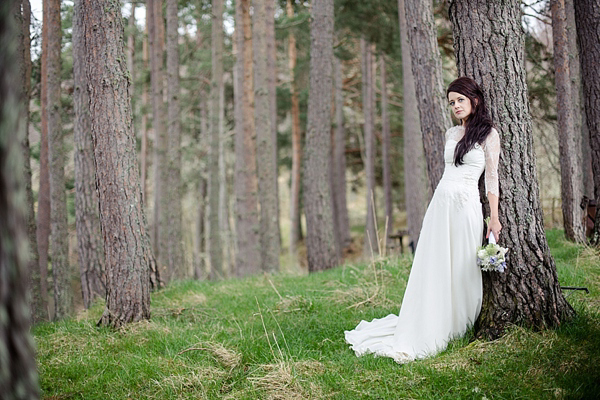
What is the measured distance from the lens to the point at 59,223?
9078 millimetres

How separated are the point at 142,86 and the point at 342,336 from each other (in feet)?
54.6

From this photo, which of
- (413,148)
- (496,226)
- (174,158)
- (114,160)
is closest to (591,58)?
(496,226)

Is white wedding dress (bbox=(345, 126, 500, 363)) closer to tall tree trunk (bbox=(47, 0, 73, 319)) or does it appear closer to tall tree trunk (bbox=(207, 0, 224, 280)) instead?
tall tree trunk (bbox=(47, 0, 73, 319))

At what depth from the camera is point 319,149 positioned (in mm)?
9891

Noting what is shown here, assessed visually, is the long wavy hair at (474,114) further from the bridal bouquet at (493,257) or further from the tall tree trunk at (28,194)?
the tall tree trunk at (28,194)

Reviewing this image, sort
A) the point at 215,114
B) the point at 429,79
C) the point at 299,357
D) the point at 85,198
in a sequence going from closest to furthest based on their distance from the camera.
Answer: the point at 299,357
the point at 429,79
the point at 85,198
the point at 215,114

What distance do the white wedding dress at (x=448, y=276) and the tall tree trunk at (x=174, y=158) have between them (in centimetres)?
799

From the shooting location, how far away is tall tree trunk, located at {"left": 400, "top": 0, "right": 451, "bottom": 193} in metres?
6.82

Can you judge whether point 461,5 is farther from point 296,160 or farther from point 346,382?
point 296,160

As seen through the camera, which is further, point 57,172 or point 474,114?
point 57,172

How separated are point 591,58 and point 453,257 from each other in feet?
12.7

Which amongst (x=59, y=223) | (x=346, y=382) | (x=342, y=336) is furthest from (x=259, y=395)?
(x=59, y=223)

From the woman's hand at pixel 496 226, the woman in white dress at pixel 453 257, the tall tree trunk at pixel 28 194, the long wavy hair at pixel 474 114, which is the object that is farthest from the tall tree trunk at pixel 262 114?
the woman's hand at pixel 496 226

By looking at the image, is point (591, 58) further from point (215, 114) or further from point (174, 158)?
point (215, 114)
